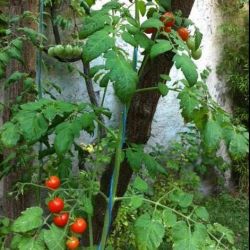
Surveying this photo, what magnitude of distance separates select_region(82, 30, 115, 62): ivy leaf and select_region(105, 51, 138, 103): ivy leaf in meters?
0.03

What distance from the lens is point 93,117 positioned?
4.93ft

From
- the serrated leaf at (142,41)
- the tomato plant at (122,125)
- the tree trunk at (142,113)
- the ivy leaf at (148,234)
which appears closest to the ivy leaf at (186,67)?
the tomato plant at (122,125)

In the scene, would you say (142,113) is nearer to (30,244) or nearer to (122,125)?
(122,125)

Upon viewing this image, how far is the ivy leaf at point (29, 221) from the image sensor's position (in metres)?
1.41

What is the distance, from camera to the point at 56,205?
146 cm

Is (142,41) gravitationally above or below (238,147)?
above

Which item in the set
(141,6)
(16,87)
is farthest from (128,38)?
(16,87)

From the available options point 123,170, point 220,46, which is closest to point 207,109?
point 123,170

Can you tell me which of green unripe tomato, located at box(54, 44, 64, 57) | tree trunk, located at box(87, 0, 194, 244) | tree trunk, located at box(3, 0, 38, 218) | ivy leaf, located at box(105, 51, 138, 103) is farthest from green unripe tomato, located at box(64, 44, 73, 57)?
ivy leaf, located at box(105, 51, 138, 103)

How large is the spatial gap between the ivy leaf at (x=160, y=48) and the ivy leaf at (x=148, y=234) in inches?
19.9

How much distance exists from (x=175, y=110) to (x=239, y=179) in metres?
1.15

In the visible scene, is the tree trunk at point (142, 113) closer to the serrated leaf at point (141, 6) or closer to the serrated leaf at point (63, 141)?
the serrated leaf at point (141, 6)

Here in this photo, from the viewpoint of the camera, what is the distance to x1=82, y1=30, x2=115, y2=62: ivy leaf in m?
1.25

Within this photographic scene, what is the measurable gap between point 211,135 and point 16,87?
3.63 ft
